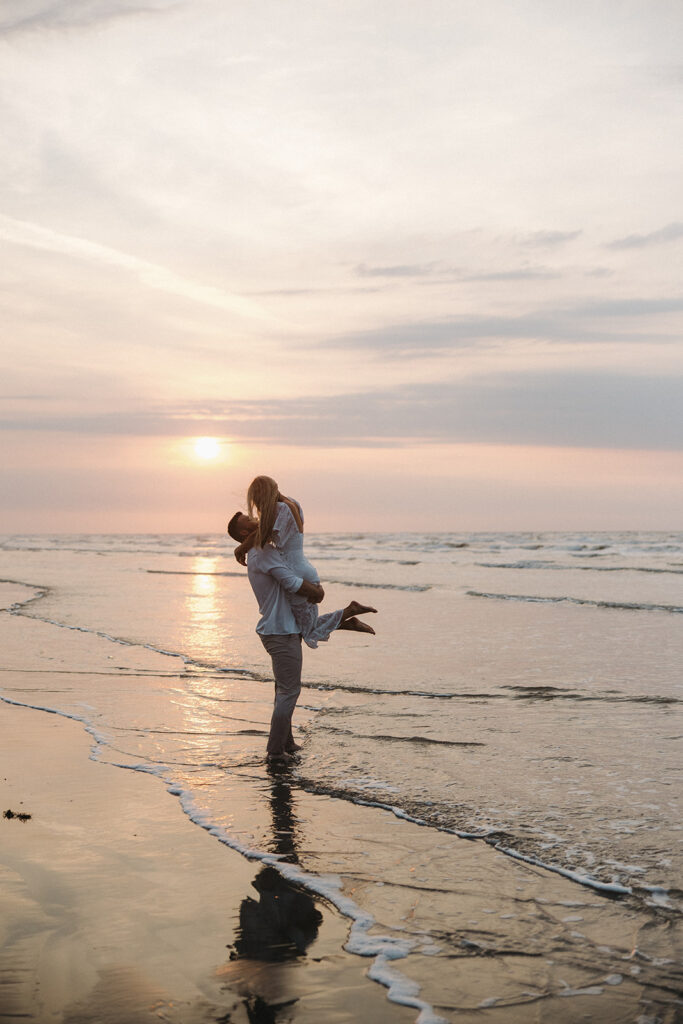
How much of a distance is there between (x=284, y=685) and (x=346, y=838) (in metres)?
2.04

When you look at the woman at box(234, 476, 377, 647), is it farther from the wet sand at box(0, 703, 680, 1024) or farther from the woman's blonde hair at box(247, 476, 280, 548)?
the wet sand at box(0, 703, 680, 1024)

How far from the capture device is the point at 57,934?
3.97 m

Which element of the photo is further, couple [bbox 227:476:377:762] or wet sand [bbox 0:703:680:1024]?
couple [bbox 227:476:377:762]

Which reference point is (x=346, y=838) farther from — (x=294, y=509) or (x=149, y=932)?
(x=294, y=509)

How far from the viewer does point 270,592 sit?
7285 mm

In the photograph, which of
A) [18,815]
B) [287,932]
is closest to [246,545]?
[18,815]

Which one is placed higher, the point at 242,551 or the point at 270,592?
the point at 242,551

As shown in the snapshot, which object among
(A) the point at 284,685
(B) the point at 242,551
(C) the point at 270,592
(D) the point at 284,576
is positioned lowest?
(A) the point at 284,685

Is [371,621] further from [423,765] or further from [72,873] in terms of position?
[72,873]

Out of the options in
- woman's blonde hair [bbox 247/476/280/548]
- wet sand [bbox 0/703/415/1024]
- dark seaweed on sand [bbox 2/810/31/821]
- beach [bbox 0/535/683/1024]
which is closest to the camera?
wet sand [bbox 0/703/415/1024]

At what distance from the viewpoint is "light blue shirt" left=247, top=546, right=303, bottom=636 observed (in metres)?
7.15

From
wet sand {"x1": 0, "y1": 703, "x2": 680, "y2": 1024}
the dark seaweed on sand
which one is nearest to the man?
wet sand {"x1": 0, "y1": 703, "x2": 680, "y2": 1024}

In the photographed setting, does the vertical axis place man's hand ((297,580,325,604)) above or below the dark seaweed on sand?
above

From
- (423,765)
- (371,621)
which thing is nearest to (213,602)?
(371,621)
